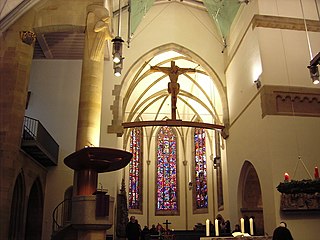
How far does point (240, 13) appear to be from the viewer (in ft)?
48.6

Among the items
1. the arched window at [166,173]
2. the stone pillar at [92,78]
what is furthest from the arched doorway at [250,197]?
the arched window at [166,173]

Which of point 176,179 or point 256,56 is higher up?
point 256,56

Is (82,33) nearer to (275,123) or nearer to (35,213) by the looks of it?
(35,213)

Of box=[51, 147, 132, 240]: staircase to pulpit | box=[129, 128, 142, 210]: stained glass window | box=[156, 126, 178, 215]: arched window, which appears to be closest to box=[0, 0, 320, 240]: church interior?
box=[51, 147, 132, 240]: staircase to pulpit

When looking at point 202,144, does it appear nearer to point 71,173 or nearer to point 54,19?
point 71,173

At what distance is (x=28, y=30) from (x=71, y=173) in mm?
6036

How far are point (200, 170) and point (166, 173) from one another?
2.38 m

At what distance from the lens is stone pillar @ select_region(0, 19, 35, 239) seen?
9.79 m

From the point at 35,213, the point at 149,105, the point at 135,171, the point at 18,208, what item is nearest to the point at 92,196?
the point at 18,208

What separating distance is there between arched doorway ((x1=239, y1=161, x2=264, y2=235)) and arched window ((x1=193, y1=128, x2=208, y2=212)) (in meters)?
7.43

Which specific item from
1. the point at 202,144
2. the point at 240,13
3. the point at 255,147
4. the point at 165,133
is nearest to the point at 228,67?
the point at 240,13

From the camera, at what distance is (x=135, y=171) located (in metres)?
23.6

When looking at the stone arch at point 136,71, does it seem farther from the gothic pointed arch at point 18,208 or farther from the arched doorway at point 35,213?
the gothic pointed arch at point 18,208

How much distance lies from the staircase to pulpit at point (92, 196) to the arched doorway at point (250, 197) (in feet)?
23.6
